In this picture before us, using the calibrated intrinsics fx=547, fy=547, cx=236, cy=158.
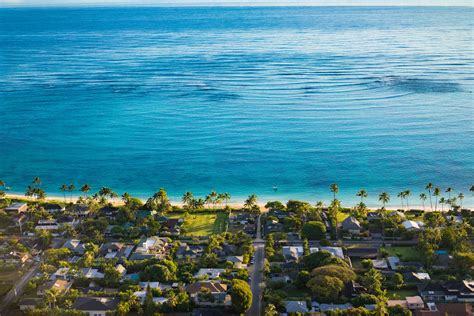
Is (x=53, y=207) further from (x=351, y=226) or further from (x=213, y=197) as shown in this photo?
(x=351, y=226)

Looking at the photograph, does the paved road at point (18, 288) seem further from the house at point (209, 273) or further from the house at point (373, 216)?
the house at point (373, 216)

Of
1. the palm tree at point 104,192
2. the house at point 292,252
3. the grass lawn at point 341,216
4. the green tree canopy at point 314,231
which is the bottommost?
the house at point 292,252

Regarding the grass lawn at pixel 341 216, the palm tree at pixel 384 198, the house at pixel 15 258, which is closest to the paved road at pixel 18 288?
the house at pixel 15 258

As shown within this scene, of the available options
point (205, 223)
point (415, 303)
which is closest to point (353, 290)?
point (415, 303)

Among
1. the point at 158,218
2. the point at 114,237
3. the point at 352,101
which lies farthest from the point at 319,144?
the point at 114,237

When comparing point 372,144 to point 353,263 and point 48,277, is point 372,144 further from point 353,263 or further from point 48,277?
point 48,277

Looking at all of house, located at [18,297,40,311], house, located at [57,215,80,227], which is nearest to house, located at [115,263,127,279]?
house, located at [18,297,40,311]
